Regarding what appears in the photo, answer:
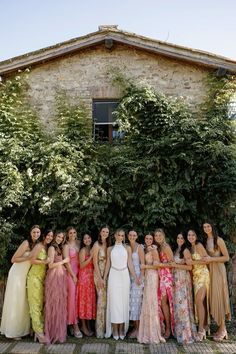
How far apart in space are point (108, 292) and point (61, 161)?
133 inches

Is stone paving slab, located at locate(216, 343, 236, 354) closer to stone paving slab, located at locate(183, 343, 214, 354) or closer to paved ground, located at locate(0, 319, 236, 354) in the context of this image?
paved ground, located at locate(0, 319, 236, 354)

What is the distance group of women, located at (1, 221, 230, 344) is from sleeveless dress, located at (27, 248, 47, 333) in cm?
2

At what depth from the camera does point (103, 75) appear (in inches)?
396

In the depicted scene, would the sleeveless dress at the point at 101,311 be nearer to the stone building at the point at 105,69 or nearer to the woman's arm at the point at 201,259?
the woman's arm at the point at 201,259

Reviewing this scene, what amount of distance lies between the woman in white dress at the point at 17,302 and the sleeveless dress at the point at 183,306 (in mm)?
2774

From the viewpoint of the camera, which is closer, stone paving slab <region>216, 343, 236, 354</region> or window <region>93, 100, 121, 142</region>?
stone paving slab <region>216, 343, 236, 354</region>

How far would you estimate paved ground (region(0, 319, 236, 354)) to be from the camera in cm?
591

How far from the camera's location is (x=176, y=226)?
27.7 feet

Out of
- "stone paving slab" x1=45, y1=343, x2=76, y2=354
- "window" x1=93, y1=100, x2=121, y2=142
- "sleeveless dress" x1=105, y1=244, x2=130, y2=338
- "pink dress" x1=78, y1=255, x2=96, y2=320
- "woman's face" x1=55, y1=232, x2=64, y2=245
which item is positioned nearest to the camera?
"stone paving slab" x1=45, y1=343, x2=76, y2=354

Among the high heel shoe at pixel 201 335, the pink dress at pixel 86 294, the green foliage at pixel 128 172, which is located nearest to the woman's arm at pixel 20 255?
the pink dress at pixel 86 294

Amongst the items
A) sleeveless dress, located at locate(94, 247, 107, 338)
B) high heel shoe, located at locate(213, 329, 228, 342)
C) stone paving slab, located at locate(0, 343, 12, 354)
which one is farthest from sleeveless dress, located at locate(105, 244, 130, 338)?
stone paving slab, located at locate(0, 343, 12, 354)

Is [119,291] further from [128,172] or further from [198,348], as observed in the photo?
[128,172]

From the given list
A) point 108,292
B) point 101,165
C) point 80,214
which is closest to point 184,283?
point 108,292

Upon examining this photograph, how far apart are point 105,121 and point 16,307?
5.44 meters
